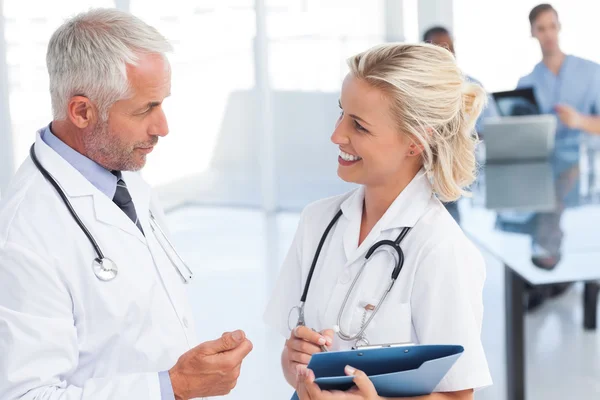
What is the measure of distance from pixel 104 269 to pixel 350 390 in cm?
51

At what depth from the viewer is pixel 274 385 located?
326 cm

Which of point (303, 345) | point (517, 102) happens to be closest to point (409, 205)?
point (303, 345)

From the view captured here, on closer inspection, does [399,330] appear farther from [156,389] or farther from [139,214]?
[139,214]

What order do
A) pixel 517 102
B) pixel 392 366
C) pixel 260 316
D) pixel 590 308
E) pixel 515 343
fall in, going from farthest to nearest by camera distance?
pixel 517 102 < pixel 260 316 < pixel 590 308 < pixel 515 343 < pixel 392 366

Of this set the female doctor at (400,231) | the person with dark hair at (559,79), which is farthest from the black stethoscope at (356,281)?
the person with dark hair at (559,79)

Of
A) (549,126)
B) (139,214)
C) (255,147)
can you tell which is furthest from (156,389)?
(255,147)

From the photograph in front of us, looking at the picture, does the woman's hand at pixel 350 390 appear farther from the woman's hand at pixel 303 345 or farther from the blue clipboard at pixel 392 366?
the woman's hand at pixel 303 345

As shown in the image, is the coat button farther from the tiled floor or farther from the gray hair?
the tiled floor

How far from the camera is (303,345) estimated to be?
148cm

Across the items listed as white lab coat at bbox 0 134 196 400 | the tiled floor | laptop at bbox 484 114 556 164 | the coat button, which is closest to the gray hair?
white lab coat at bbox 0 134 196 400

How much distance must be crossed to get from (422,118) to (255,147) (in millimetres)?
4698

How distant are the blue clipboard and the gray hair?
2.16 feet

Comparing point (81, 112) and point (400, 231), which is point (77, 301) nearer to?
point (81, 112)

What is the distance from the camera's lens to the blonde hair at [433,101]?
58.0 inches
